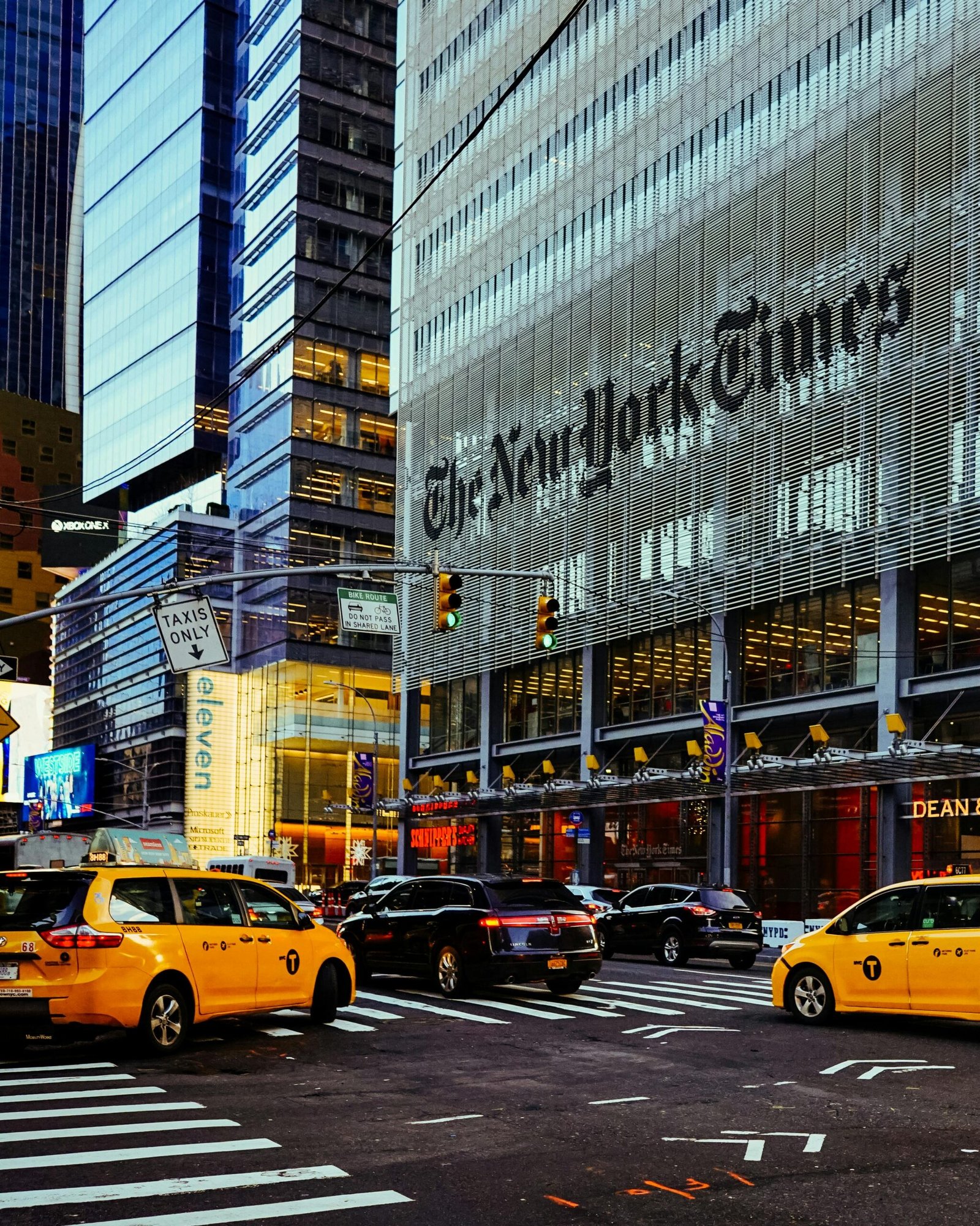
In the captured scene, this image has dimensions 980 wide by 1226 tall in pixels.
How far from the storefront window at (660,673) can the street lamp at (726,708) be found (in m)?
1.32

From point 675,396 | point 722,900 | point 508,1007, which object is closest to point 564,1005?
point 508,1007

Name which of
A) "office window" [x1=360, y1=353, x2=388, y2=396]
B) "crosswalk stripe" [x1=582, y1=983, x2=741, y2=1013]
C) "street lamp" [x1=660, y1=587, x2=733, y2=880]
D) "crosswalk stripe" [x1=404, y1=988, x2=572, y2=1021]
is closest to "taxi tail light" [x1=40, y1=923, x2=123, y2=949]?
"crosswalk stripe" [x1=404, y1=988, x2=572, y2=1021]

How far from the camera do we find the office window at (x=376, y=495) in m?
101

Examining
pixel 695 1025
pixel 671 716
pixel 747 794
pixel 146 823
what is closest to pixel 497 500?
pixel 671 716

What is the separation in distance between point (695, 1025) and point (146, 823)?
93.4m

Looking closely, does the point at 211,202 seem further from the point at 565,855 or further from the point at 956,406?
the point at 956,406

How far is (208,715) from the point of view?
101 metres

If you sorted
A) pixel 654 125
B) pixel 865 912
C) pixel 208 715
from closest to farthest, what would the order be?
pixel 865 912 < pixel 654 125 < pixel 208 715

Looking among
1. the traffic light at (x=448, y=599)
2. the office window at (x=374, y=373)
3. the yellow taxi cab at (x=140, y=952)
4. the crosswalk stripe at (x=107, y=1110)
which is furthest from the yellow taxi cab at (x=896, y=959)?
the office window at (x=374, y=373)

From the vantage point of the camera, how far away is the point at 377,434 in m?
103

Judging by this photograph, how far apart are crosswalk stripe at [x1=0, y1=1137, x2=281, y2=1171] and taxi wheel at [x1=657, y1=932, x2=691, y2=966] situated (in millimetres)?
19301

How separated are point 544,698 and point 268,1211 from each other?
50.2 m

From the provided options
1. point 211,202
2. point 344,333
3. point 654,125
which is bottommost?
point 654,125

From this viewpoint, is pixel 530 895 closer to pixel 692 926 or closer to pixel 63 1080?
pixel 692 926
